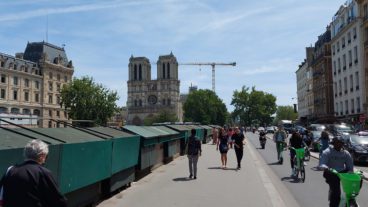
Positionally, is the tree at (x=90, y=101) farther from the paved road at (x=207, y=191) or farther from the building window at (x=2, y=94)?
the paved road at (x=207, y=191)

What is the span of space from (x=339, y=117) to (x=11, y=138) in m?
63.0

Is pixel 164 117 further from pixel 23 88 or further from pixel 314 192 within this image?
pixel 314 192

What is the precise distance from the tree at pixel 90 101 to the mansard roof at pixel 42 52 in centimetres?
2707

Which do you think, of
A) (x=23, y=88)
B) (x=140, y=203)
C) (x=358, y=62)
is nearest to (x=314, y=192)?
(x=140, y=203)

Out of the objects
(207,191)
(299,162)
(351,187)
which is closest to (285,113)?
(299,162)

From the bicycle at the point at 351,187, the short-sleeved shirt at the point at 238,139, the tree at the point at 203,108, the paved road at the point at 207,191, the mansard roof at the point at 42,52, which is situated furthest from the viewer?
the tree at the point at 203,108

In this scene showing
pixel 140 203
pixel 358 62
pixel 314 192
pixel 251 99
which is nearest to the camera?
pixel 140 203

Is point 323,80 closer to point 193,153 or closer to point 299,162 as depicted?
point 299,162

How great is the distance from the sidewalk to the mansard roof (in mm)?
96124

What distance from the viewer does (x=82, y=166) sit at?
27.2ft

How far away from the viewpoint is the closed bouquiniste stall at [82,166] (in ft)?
24.6

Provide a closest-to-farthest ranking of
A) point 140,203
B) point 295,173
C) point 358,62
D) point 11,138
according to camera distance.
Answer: point 11,138, point 140,203, point 295,173, point 358,62

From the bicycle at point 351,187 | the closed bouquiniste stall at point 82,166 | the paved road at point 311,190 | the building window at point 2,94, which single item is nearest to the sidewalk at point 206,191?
the paved road at point 311,190

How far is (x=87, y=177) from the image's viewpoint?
862 centimetres
